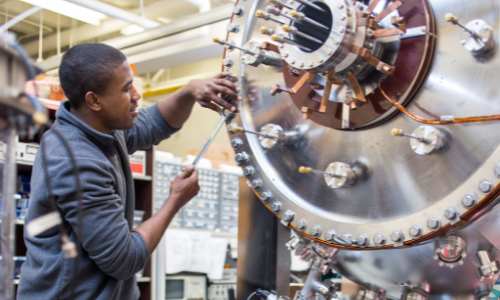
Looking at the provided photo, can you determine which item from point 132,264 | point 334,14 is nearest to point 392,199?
point 334,14

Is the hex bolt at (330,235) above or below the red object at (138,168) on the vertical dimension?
below

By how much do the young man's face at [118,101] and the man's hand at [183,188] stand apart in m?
0.20

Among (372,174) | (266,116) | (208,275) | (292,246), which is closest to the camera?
(372,174)

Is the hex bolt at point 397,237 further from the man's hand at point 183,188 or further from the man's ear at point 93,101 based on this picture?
the man's ear at point 93,101

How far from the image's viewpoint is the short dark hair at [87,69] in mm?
1240

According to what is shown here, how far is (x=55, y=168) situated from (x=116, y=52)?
35 cm

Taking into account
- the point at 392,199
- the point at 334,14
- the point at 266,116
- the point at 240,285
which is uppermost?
the point at 334,14

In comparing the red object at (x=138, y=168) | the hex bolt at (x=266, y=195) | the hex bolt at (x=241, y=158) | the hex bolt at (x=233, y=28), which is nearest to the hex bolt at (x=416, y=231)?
the hex bolt at (x=266, y=195)

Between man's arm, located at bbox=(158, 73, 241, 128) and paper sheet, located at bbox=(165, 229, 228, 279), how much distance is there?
184 centimetres

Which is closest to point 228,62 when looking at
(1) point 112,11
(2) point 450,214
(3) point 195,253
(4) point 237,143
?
(4) point 237,143

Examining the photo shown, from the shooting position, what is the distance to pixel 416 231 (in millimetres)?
890

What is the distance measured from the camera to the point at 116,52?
1.28 meters

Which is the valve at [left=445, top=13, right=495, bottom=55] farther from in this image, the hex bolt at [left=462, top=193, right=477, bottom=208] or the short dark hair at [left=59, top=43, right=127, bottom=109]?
the short dark hair at [left=59, top=43, right=127, bottom=109]

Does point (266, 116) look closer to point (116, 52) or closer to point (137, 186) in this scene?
point (116, 52)
